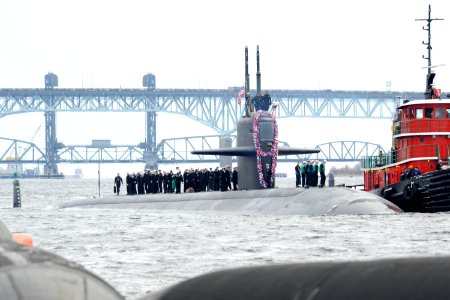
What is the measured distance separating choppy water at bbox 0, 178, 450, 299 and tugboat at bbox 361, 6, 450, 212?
87cm

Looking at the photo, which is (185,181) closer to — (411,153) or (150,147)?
(411,153)

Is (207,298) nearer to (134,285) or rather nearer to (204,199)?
(134,285)

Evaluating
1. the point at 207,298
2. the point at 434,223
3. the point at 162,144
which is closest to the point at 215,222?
the point at 434,223

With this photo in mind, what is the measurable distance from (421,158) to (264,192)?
16.1ft

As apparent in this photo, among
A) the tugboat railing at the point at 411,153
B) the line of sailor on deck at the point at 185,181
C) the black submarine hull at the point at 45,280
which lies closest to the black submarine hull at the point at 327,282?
the black submarine hull at the point at 45,280

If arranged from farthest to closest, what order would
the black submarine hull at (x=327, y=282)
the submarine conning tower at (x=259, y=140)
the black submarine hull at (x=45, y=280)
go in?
the submarine conning tower at (x=259, y=140), the black submarine hull at (x=45, y=280), the black submarine hull at (x=327, y=282)

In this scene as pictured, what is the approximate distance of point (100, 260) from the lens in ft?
55.1

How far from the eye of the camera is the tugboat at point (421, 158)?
29266mm

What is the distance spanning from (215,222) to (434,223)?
6016mm

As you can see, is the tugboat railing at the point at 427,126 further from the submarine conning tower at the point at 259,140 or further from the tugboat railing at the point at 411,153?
the submarine conning tower at the point at 259,140

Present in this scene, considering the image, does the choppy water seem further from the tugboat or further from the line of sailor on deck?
the line of sailor on deck

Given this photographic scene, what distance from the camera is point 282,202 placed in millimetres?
30250

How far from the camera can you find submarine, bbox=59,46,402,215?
92.3 feet

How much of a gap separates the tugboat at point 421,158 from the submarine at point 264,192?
1.34m
